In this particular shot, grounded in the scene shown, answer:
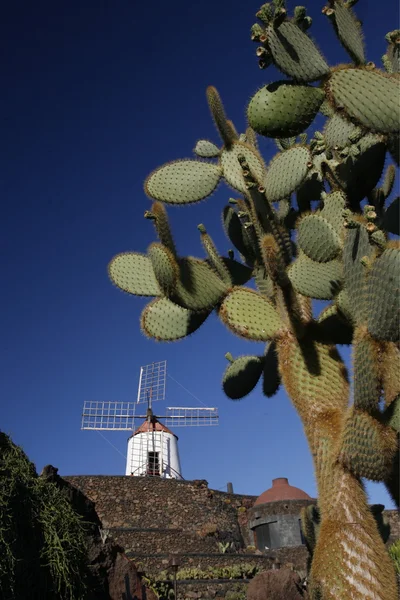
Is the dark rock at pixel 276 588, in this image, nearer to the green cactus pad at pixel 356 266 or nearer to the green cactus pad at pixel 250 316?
the green cactus pad at pixel 250 316

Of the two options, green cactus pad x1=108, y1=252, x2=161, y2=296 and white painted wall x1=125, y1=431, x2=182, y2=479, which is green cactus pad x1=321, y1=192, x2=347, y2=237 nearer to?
green cactus pad x1=108, y1=252, x2=161, y2=296

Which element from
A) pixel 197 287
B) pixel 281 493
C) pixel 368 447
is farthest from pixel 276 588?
pixel 281 493

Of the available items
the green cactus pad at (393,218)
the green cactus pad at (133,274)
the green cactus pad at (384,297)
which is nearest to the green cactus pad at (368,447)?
the green cactus pad at (384,297)

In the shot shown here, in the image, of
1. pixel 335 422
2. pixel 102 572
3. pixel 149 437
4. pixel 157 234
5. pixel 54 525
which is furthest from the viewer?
pixel 149 437

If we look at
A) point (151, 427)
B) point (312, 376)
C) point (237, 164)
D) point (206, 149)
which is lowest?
point (312, 376)

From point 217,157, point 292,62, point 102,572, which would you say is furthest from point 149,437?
point 292,62

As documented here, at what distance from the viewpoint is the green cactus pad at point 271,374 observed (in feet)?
17.3

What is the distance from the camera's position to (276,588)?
9.16 metres

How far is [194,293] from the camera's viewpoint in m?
4.22

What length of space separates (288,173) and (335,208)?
1.82 feet

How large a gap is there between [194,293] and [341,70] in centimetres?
184

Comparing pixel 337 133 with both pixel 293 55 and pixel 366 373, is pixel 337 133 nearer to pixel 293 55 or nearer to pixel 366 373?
pixel 293 55

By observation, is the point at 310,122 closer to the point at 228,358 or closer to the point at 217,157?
the point at 217,157

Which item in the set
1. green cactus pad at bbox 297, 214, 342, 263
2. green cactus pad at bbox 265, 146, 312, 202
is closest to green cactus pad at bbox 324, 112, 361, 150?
green cactus pad at bbox 265, 146, 312, 202
